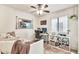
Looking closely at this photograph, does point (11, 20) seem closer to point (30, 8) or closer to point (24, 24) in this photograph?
point (24, 24)

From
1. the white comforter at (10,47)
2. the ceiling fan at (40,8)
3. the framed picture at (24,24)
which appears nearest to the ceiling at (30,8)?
the ceiling fan at (40,8)

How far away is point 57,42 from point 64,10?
1.85ft

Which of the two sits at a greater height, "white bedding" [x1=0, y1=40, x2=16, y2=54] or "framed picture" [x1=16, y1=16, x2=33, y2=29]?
"framed picture" [x1=16, y1=16, x2=33, y2=29]

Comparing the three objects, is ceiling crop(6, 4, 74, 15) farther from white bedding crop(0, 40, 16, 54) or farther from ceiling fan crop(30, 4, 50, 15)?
white bedding crop(0, 40, 16, 54)

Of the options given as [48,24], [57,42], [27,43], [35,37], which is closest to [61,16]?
[48,24]

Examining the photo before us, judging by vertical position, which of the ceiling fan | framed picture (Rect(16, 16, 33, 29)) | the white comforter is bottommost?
the white comforter

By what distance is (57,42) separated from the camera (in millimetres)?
1734

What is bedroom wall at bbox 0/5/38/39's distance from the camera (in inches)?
64.4

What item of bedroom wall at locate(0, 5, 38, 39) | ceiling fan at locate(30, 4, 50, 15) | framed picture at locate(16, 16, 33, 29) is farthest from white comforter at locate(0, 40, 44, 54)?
ceiling fan at locate(30, 4, 50, 15)

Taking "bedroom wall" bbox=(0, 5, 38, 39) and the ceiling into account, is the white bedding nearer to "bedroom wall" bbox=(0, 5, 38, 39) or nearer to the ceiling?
"bedroom wall" bbox=(0, 5, 38, 39)

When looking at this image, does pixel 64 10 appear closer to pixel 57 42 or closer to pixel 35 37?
pixel 57 42

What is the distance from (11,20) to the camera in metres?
1.67

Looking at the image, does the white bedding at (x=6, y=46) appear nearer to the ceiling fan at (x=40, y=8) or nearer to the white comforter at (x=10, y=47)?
the white comforter at (x=10, y=47)

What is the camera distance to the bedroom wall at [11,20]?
164 centimetres
